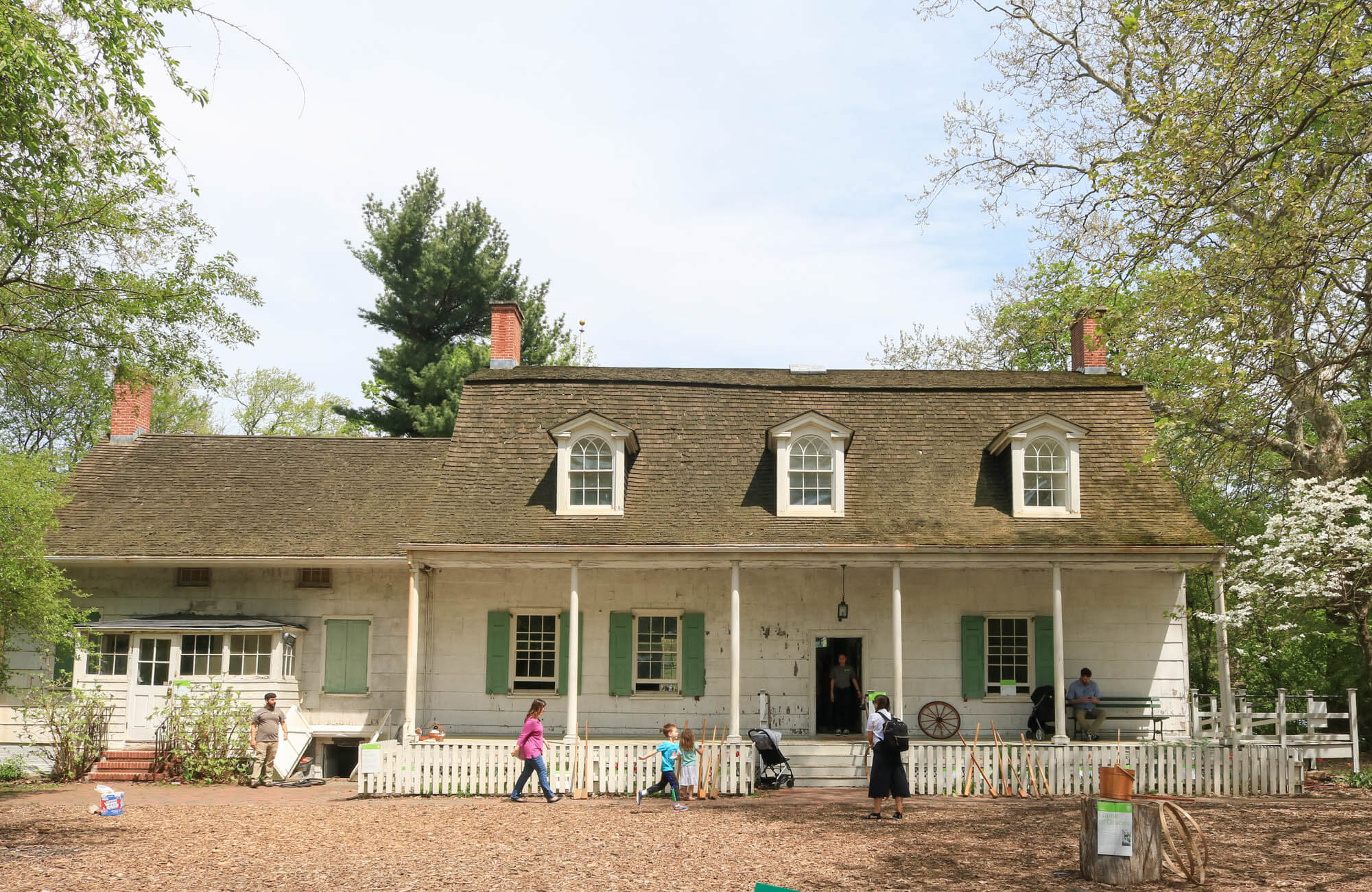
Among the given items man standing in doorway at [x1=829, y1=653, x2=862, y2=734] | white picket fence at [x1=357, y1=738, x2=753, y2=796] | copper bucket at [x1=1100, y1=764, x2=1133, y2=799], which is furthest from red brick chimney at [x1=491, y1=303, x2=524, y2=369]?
copper bucket at [x1=1100, y1=764, x2=1133, y2=799]

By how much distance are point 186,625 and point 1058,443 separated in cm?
1490

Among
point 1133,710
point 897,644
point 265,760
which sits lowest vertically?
point 265,760

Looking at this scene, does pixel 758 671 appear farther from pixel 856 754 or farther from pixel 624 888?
pixel 624 888

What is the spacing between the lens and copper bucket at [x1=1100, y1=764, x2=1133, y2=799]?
10570 mm

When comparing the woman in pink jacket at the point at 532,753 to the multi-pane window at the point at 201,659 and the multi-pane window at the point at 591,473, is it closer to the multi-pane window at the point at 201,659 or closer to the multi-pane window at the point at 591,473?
the multi-pane window at the point at 591,473

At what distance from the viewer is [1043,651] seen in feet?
63.2

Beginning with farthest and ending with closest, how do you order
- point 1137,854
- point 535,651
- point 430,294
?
1. point 430,294
2. point 535,651
3. point 1137,854

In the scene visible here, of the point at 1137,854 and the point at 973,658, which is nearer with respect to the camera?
the point at 1137,854

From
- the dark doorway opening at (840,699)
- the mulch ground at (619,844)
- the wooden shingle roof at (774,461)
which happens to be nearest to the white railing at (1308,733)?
the mulch ground at (619,844)

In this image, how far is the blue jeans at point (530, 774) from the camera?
1572 cm

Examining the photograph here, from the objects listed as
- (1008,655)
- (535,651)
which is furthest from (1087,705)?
(535,651)

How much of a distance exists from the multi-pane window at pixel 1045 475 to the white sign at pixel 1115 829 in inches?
368

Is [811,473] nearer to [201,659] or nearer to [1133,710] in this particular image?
[1133,710]

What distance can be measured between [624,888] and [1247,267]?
936cm
